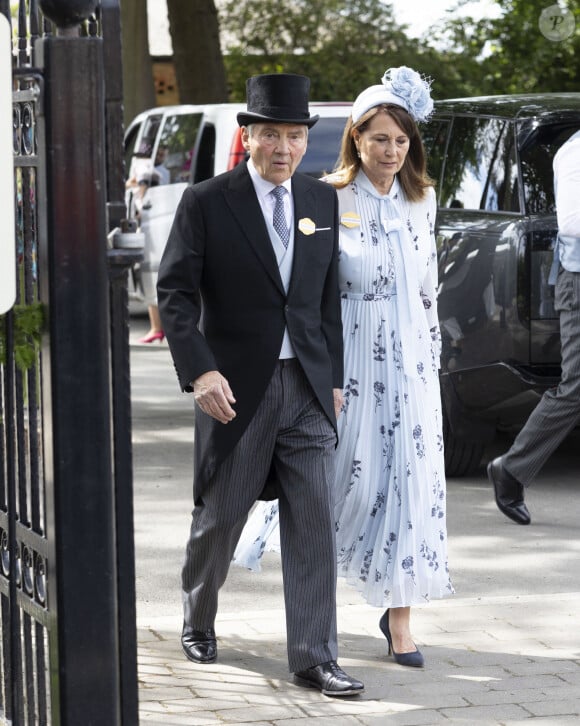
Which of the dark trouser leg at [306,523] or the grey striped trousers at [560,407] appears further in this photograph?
the grey striped trousers at [560,407]

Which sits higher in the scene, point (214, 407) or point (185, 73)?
point (185, 73)

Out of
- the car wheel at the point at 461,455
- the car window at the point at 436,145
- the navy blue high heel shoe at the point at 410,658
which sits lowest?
the car wheel at the point at 461,455

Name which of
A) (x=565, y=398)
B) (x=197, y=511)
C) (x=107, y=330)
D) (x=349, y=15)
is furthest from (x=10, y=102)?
(x=349, y=15)

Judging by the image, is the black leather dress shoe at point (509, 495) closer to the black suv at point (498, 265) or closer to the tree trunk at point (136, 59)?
the black suv at point (498, 265)

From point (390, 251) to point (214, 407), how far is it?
0.89 meters

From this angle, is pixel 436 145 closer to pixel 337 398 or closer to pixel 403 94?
pixel 403 94

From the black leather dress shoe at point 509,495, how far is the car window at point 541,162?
4.51 ft

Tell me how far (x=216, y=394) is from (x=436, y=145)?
13.3 ft

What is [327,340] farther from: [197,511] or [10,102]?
[10,102]

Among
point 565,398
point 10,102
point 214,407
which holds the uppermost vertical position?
point 10,102

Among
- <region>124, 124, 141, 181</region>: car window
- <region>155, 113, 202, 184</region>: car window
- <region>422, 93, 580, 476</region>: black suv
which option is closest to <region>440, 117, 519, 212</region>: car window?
<region>422, 93, 580, 476</region>: black suv

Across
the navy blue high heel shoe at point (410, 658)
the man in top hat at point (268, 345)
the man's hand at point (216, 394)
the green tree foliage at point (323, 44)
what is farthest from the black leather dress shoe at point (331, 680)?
the green tree foliage at point (323, 44)

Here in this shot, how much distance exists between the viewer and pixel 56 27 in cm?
326

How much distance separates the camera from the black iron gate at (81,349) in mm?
3158
